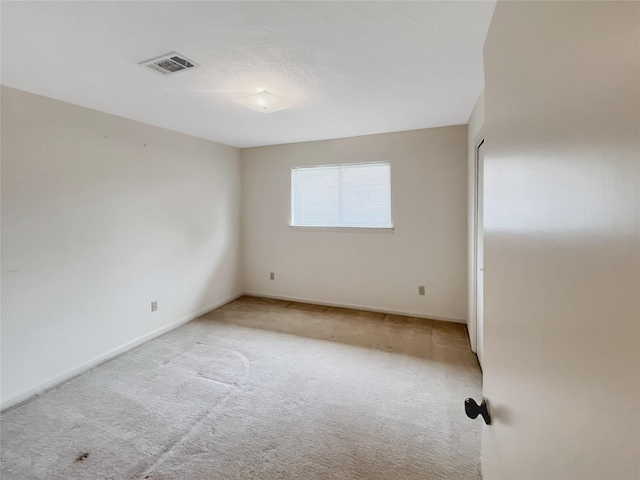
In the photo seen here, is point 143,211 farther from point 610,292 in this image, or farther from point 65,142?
point 610,292

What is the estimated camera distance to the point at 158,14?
139 cm

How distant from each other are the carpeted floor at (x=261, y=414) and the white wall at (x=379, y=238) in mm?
777

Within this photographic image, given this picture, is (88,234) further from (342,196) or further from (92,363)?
(342,196)

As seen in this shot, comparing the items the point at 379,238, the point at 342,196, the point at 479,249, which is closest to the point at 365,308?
the point at 379,238

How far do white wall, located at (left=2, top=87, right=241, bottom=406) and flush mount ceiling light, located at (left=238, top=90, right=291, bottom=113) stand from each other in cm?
146

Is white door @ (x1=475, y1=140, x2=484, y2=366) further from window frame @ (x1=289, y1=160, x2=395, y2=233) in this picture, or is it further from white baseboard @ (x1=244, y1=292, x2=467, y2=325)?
window frame @ (x1=289, y1=160, x2=395, y2=233)

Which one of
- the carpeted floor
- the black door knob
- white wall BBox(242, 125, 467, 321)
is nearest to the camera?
the black door knob

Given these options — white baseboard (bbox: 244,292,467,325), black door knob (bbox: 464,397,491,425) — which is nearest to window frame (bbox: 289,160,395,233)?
white baseboard (bbox: 244,292,467,325)

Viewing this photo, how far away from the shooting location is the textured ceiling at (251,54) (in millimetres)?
1387

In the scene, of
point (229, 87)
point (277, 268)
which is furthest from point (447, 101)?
point (277, 268)

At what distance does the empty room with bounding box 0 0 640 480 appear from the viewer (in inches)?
14.1

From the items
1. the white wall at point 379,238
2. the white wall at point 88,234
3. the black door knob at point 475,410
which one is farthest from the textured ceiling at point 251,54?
the black door knob at point 475,410

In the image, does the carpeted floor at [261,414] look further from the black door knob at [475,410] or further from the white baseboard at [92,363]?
the black door knob at [475,410]

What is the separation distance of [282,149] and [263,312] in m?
2.40
